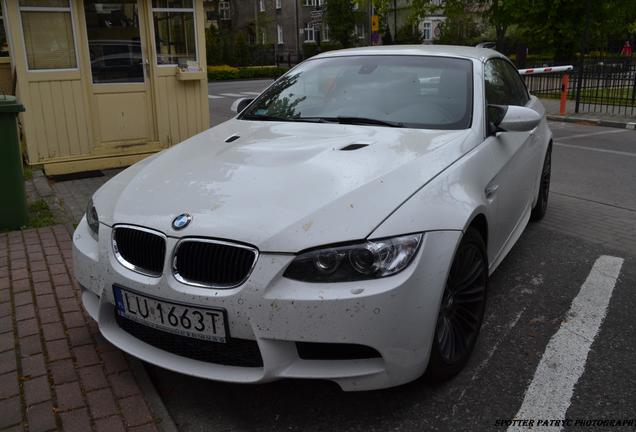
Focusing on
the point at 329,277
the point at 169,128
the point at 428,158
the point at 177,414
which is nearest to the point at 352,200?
the point at 329,277

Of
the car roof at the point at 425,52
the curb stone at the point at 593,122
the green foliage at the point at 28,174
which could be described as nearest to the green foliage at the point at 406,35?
the curb stone at the point at 593,122

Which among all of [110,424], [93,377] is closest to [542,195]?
[93,377]

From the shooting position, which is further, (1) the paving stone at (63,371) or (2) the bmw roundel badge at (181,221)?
(1) the paving stone at (63,371)

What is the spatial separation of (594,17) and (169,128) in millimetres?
18395

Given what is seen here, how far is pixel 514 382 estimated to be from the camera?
2.95m

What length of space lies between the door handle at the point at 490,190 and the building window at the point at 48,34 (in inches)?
241

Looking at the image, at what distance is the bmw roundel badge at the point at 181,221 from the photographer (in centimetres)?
257

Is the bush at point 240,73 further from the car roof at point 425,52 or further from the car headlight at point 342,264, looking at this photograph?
the car headlight at point 342,264

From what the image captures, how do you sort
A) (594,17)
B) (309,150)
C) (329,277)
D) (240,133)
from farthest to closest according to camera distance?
(594,17) → (240,133) → (309,150) → (329,277)

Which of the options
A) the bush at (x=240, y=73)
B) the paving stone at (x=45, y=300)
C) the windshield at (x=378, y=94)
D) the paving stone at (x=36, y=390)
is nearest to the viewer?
the paving stone at (x=36, y=390)

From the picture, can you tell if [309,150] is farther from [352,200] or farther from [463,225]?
[463,225]

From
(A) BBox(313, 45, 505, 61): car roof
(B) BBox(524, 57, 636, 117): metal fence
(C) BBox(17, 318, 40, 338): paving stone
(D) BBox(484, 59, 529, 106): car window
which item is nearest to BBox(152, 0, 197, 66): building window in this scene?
(A) BBox(313, 45, 505, 61): car roof

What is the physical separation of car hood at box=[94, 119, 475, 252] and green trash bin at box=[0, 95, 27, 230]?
84.7 inches

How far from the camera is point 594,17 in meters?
21.1
